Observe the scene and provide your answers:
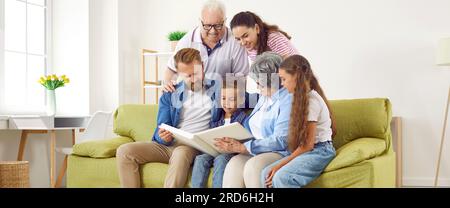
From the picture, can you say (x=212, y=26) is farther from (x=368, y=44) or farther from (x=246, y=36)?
(x=368, y=44)

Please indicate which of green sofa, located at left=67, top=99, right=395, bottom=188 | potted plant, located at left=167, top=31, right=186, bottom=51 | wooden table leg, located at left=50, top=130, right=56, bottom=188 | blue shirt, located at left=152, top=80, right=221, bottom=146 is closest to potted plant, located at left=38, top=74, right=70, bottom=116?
wooden table leg, located at left=50, top=130, right=56, bottom=188

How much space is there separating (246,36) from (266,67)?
15cm

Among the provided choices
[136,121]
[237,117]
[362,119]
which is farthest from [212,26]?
[136,121]

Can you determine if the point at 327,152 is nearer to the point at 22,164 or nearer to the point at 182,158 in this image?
the point at 182,158

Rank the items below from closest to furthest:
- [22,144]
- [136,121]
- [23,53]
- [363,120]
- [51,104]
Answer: [363,120] < [136,121] < [22,144] < [51,104] < [23,53]

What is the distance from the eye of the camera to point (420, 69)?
446cm

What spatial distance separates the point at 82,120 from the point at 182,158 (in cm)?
199

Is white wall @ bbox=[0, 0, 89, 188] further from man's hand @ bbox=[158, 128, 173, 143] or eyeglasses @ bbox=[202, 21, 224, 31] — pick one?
eyeglasses @ bbox=[202, 21, 224, 31]

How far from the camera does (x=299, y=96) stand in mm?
2084

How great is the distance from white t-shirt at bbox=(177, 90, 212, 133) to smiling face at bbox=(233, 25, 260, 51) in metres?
0.25

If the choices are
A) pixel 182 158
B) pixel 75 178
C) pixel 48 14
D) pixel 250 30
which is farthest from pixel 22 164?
pixel 250 30

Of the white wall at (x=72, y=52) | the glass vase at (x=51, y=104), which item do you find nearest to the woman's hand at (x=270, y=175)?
the glass vase at (x=51, y=104)

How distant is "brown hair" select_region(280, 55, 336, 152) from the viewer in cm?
207

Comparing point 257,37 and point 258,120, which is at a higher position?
point 257,37
